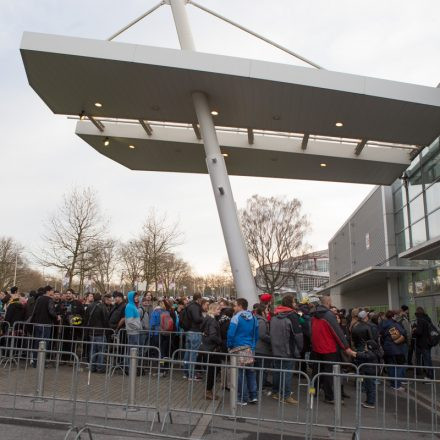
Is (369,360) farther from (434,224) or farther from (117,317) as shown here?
(434,224)

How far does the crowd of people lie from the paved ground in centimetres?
42

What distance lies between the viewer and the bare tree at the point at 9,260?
6450cm

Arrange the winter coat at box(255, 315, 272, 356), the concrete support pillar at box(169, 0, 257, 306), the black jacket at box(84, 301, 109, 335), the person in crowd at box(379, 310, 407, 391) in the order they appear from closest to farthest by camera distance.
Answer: the winter coat at box(255, 315, 272, 356)
the person in crowd at box(379, 310, 407, 391)
the black jacket at box(84, 301, 109, 335)
the concrete support pillar at box(169, 0, 257, 306)

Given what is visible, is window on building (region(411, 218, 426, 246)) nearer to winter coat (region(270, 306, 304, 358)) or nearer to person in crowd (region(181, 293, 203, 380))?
person in crowd (region(181, 293, 203, 380))

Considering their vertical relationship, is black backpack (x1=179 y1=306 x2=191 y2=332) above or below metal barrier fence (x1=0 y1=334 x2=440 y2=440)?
above

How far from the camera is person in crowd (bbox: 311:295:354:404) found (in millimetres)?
8531

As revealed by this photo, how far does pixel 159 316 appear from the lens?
471 inches

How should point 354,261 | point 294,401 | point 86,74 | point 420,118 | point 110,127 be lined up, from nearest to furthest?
point 294,401
point 86,74
point 420,118
point 110,127
point 354,261

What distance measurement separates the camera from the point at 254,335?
8344 mm

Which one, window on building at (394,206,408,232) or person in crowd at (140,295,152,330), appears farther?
window on building at (394,206,408,232)

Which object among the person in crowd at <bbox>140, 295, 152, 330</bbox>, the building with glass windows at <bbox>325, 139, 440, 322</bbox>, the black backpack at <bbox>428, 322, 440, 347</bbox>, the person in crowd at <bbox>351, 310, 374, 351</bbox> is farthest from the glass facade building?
the person in crowd at <bbox>140, 295, 152, 330</bbox>

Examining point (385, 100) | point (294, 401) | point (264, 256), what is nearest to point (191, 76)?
point (385, 100)

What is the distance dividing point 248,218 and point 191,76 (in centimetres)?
2724

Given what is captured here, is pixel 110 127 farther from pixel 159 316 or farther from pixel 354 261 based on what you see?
pixel 354 261
